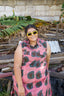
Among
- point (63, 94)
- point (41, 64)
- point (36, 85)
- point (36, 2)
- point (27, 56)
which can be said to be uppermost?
point (36, 2)

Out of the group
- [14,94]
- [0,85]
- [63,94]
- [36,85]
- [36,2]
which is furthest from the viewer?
[36,2]

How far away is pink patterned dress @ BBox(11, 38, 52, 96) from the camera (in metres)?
1.74

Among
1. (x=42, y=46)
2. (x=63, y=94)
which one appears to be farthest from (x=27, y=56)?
(x=63, y=94)

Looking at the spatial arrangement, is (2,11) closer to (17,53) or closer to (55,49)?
(55,49)

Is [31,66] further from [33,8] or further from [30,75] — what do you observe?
[33,8]

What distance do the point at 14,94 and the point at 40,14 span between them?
9480 mm

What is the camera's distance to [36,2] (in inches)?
412

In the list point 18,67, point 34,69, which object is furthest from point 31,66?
point 18,67

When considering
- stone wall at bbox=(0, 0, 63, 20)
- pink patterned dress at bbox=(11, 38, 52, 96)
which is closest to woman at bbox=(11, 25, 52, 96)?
pink patterned dress at bbox=(11, 38, 52, 96)

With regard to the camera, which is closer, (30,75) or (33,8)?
(30,75)

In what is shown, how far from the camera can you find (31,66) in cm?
177

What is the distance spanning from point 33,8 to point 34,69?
9.47 meters

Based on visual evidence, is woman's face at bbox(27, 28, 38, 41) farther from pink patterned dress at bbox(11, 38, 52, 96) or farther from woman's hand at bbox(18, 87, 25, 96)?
woman's hand at bbox(18, 87, 25, 96)

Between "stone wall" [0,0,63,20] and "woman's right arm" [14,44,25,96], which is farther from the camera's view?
"stone wall" [0,0,63,20]
